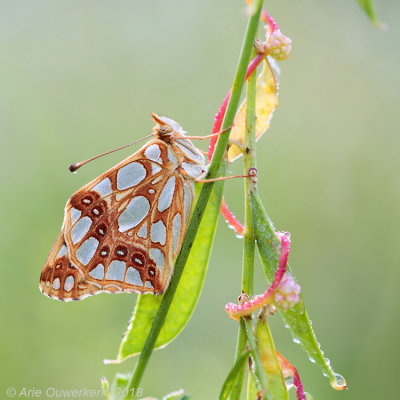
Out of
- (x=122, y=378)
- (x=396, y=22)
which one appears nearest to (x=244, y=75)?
(x=122, y=378)

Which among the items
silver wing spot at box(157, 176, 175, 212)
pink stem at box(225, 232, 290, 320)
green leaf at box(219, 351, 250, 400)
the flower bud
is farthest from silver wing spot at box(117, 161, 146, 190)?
green leaf at box(219, 351, 250, 400)

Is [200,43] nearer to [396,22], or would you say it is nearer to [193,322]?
[396,22]

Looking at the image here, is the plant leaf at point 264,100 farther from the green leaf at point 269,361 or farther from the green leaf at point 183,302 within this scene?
the green leaf at point 269,361

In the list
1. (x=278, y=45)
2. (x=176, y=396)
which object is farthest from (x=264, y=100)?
(x=176, y=396)

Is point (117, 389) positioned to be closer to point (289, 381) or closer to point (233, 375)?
point (233, 375)

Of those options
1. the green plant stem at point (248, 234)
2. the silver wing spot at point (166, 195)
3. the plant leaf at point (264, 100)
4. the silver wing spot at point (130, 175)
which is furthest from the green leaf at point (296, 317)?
the silver wing spot at point (130, 175)
